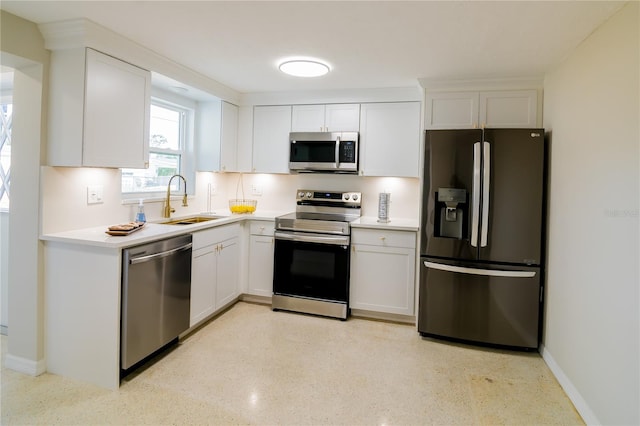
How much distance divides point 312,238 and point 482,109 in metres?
1.88

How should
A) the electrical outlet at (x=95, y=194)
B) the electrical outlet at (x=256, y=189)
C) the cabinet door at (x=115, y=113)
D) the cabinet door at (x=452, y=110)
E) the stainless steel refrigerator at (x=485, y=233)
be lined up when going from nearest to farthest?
1. the cabinet door at (x=115, y=113)
2. the electrical outlet at (x=95, y=194)
3. the stainless steel refrigerator at (x=485, y=233)
4. the cabinet door at (x=452, y=110)
5. the electrical outlet at (x=256, y=189)

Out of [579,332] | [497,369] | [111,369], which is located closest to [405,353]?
[497,369]

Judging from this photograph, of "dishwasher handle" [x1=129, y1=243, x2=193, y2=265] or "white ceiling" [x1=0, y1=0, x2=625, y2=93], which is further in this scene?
"dishwasher handle" [x1=129, y1=243, x2=193, y2=265]

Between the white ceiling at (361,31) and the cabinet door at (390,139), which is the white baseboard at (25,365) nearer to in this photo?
the white ceiling at (361,31)

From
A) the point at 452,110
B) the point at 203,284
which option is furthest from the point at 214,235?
the point at 452,110

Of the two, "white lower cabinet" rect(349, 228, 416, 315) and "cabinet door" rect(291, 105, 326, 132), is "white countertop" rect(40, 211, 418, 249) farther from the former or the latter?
"cabinet door" rect(291, 105, 326, 132)

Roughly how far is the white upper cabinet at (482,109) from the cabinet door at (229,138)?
2038mm

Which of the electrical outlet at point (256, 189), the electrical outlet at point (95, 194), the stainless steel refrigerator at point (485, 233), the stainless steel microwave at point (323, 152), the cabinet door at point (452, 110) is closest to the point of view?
the electrical outlet at point (95, 194)

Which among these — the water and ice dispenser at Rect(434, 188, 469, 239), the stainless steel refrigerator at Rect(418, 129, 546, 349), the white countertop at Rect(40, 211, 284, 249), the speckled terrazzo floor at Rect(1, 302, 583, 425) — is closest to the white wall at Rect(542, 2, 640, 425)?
the stainless steel refrigerator at Rect(418, 129, 546, 349)

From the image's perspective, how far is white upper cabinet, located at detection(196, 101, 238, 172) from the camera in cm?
376

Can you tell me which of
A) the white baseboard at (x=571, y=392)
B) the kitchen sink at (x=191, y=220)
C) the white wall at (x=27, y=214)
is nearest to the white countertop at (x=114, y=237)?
the white wall at (x=27, y=214)

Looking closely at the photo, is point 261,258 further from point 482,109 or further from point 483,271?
point 482,109

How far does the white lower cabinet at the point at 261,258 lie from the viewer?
3674 millimetres

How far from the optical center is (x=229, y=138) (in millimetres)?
3900
